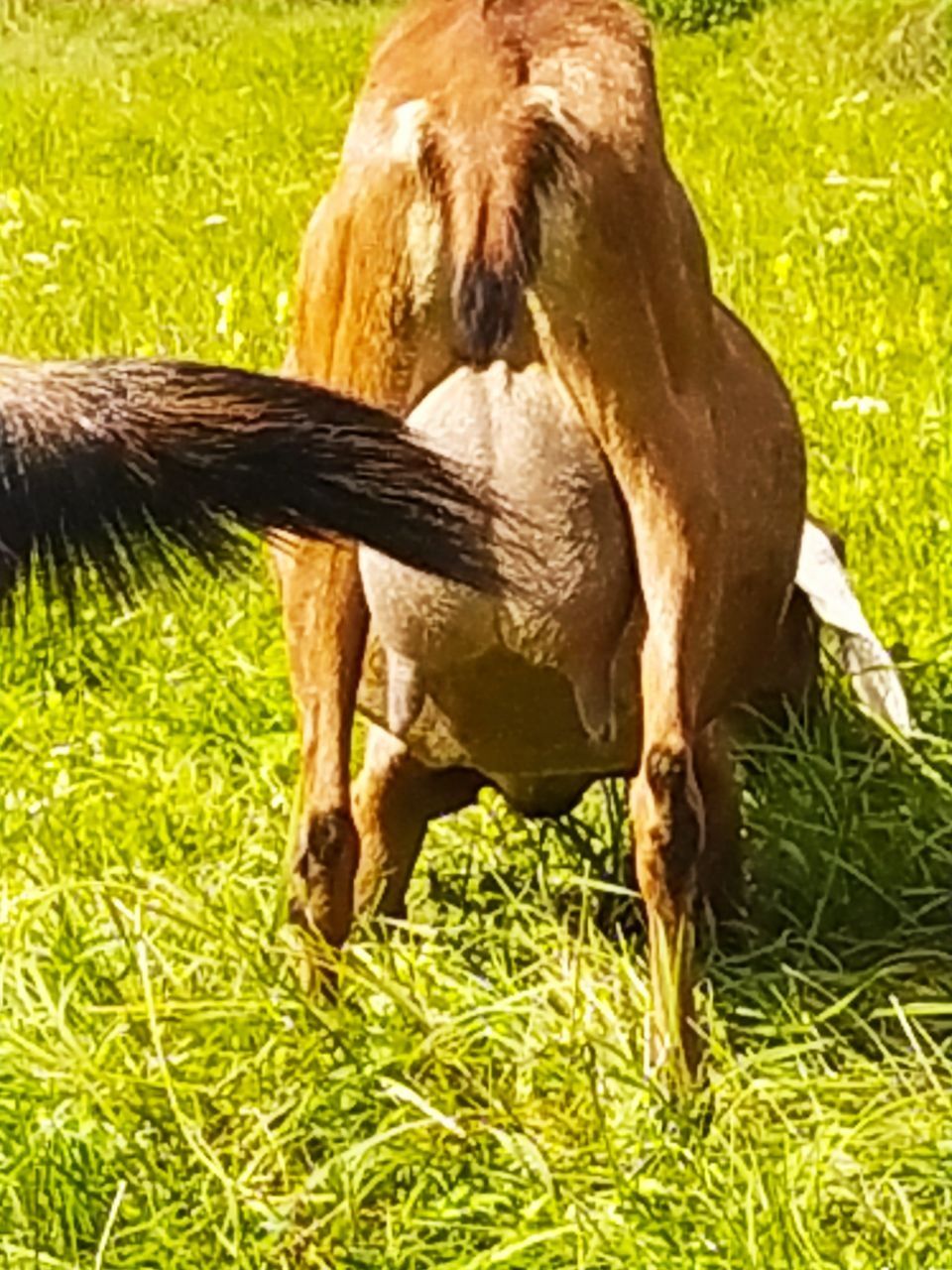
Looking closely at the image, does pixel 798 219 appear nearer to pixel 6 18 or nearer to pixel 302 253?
pixel 302 253

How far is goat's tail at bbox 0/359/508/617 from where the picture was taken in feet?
7.13

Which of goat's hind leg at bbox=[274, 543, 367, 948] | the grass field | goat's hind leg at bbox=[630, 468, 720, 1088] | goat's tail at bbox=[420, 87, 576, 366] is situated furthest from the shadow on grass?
goat's tail at bbox=[420, 87, 576, 366]

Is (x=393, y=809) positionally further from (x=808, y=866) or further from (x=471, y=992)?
(x=808, y=866)

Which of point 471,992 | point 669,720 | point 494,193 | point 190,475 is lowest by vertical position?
point 471,992

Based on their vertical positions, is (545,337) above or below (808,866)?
above

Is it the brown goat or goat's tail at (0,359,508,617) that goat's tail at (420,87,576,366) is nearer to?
the brown goat

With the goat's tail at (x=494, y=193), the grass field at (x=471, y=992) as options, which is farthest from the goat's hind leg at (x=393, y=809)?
the goat's tail at (x=494, y=193)

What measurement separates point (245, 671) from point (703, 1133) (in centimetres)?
137

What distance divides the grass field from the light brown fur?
14 cm

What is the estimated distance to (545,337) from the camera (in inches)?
109

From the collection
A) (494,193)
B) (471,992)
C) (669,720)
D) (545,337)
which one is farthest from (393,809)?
(494,193)

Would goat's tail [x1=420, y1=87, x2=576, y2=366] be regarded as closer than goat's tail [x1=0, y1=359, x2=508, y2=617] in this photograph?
No

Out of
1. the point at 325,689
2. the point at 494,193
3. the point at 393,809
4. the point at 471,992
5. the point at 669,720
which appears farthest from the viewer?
the point at 393,809

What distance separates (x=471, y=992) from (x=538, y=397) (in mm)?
639
